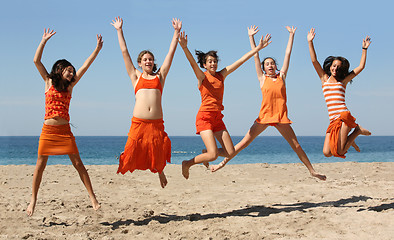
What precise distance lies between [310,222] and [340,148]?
149 cm

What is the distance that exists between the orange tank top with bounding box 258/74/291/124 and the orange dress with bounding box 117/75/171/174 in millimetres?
1975

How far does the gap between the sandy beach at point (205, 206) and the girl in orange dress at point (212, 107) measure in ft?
3.65

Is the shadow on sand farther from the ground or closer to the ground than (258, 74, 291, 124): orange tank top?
closer to the ground

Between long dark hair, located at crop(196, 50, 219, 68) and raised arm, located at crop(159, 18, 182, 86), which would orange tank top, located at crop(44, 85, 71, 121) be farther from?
long dark hair, located at crop(196, 50, 219, 68)

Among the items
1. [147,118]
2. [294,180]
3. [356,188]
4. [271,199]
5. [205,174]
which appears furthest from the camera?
[205,174]

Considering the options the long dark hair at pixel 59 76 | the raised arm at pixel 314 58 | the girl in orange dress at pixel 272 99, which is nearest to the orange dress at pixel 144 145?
the long dark hair at pixel 59 76

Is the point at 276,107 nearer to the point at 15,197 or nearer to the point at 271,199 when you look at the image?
the point at 271,199

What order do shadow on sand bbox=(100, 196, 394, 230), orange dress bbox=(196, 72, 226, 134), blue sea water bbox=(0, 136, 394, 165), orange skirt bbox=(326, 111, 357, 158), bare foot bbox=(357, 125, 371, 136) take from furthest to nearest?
blue sea water bbox=(0, 136, 394, 165) < bare foot bbox=(357, 125, 371, 136) < orange skirt bbox=(326, 111, 357, 158) < shadow on sand bbox=(100, 196, 394, 230) < orange dress bbox=(196, 72, 226, 134)

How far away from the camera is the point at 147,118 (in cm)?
595

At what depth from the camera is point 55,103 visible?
5887mm

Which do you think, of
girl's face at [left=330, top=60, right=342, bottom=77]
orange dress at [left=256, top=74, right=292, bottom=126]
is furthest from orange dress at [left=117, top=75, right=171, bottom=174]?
girl's face at [left=330, top=60, right=342, bottom=77]

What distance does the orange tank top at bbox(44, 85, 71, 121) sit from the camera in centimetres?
589

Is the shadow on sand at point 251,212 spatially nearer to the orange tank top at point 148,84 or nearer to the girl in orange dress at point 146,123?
the girl in orange dress at point 146,123

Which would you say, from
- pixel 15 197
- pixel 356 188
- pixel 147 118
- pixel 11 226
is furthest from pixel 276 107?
pixel 15 197
